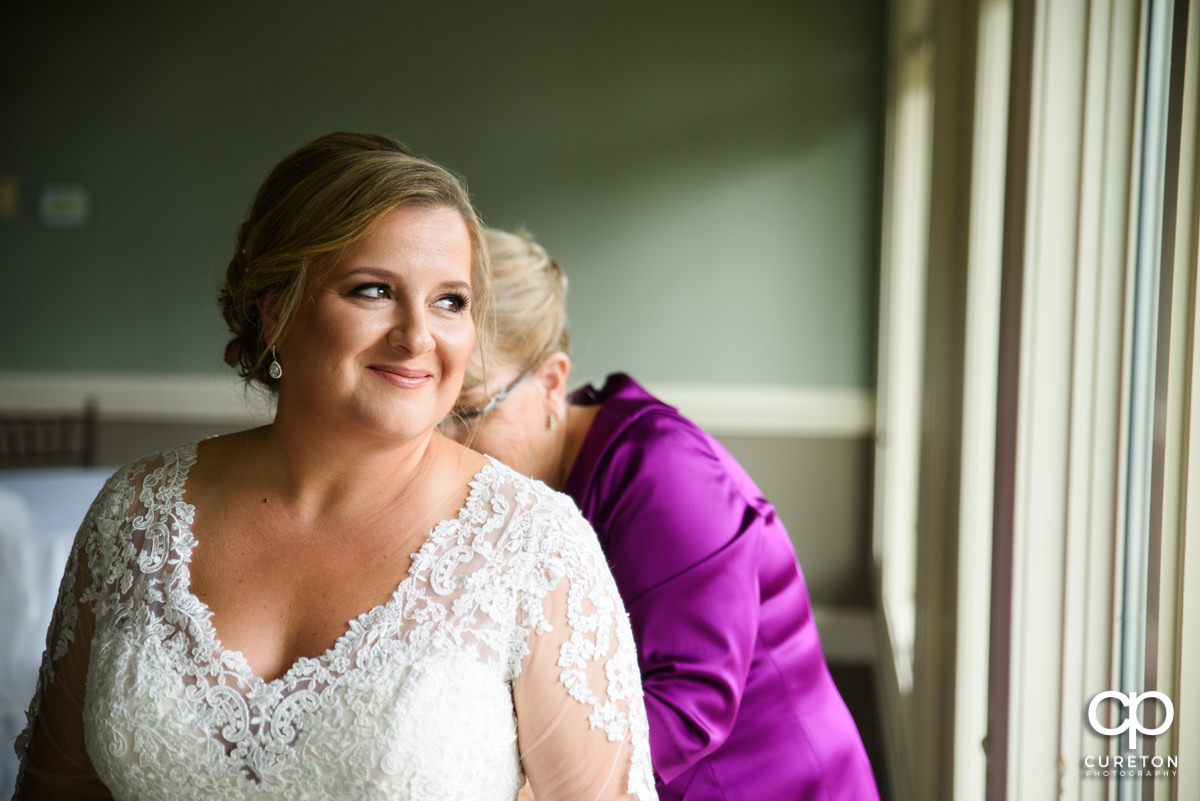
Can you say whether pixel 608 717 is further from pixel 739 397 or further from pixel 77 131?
pixel 77 131

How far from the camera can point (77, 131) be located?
15.3 feet

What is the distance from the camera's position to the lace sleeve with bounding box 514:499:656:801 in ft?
3.74

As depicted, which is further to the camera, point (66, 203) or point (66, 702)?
point (66, 203)

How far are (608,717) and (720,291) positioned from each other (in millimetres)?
3496

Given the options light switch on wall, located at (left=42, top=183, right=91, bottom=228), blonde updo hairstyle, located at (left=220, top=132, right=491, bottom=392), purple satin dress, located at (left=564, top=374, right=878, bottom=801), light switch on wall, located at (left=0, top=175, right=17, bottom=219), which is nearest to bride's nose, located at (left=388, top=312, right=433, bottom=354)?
blonde updo hairstyle, located at (left=220, top=132, right=491, bottom=392)

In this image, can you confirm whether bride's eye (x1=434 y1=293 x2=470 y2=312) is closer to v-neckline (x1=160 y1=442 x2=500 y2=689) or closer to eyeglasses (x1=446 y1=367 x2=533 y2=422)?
v-neckline (x1=160 y1=442 x2=500 y2=689)

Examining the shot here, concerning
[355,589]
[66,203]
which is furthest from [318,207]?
[66,203]

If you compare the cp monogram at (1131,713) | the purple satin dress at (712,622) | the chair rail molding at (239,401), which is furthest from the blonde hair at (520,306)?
the chair rail molding at (239,401)

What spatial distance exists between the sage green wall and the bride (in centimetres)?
330

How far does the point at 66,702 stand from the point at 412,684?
520 mm

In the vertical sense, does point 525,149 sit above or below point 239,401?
above

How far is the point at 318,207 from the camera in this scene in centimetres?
116

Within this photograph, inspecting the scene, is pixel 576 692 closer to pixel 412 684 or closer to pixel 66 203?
pixel 412 684

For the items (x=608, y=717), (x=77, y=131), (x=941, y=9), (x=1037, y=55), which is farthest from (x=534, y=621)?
(x=77, y=131)
